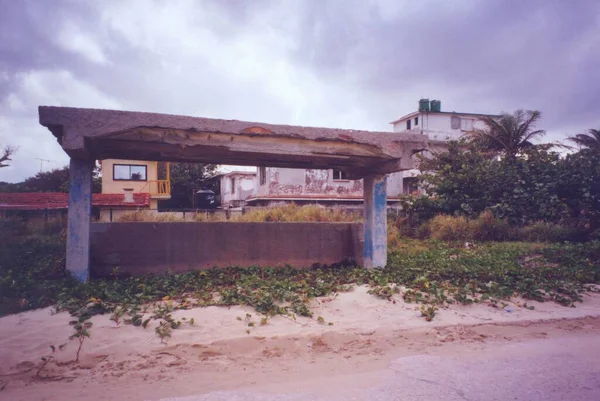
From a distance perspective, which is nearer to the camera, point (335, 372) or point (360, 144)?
point (335, 372)

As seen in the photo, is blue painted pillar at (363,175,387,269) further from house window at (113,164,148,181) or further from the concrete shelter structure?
house window at (113,164,148,181)

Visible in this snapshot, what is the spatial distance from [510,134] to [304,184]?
484 inches

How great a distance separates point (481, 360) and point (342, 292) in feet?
8.16

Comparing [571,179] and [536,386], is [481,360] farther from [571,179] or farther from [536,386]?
[571,179]

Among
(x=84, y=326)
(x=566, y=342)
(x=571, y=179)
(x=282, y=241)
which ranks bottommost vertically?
(x=566, y=342)

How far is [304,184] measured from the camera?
25984 mm

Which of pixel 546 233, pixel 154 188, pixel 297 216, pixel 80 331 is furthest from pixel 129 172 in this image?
pixel 80 331

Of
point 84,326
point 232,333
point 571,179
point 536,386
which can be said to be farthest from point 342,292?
point 571,179

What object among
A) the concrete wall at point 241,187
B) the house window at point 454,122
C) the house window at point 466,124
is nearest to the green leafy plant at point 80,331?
the concrete wall at point 241,187

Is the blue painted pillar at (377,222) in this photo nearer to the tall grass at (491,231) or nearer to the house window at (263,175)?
the tall grass at (491,231)

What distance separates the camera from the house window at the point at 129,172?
2786 centimetres

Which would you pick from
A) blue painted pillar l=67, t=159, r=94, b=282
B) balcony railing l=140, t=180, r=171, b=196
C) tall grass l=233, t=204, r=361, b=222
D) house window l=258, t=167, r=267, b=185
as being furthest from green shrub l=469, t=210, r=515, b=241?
balcony railing l=140, t=180, r=171, b=196

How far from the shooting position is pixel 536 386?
397 centimetres

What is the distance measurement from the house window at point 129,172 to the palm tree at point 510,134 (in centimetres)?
2153
